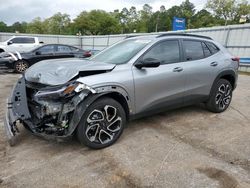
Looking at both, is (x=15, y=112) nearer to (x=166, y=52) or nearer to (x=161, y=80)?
(x=161, y=80)

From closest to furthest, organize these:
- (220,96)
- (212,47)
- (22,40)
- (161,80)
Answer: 1. (161,80)
2. (212,47)
3. (220,96)
4. (22,40)

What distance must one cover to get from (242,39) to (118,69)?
38.7 ft

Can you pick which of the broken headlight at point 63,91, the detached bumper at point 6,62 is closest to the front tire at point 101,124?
the broken headlight at point 63,91

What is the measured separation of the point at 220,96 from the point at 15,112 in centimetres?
398

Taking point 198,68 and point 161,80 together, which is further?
point 198,68

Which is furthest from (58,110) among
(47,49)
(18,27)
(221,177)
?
(18,27)

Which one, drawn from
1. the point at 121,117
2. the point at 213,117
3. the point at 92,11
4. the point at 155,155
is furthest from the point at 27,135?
the point at 92,11

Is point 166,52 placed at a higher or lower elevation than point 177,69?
higher

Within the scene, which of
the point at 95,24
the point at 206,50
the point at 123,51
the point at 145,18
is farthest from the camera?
the point at 145,18

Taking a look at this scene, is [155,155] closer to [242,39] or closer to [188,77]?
[188,77]

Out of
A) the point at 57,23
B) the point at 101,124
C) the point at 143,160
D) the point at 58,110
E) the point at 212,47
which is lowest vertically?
the point at 143,160

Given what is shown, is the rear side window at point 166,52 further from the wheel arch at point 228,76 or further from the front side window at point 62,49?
the front side window at point 62,49

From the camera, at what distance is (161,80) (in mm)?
3793

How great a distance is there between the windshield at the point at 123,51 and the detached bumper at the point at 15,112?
4.57 ft
